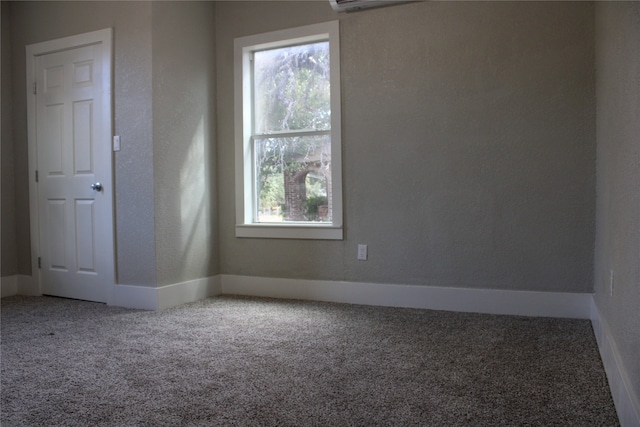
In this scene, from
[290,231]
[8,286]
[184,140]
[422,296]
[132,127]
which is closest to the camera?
[422,296]

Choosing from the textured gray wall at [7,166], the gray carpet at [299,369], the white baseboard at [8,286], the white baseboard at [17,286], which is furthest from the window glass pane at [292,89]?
the white baseboard at [8,286]

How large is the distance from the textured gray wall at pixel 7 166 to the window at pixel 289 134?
197 centimetres

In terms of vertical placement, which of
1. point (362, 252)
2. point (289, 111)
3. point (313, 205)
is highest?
point (289, 111)

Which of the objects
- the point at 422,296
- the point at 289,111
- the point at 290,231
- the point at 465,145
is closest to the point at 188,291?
the point at 290,231

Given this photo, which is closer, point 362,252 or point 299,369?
point 299,369

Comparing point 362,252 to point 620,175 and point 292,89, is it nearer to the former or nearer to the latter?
point 292,89

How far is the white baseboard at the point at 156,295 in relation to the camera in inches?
140

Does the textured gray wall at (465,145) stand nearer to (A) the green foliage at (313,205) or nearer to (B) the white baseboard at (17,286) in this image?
(A) the green foliage at (313,205)

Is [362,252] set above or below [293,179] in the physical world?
below

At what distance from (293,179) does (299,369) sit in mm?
2004

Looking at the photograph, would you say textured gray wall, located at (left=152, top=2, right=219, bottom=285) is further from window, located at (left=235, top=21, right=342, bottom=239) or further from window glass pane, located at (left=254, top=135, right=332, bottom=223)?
window glass pane, located at (left=254, top=135, right=332, bottom=223)

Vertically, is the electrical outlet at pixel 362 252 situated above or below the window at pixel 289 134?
below

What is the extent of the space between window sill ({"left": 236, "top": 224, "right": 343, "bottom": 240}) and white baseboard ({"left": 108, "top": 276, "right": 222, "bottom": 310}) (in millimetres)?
558

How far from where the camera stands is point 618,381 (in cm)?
179
